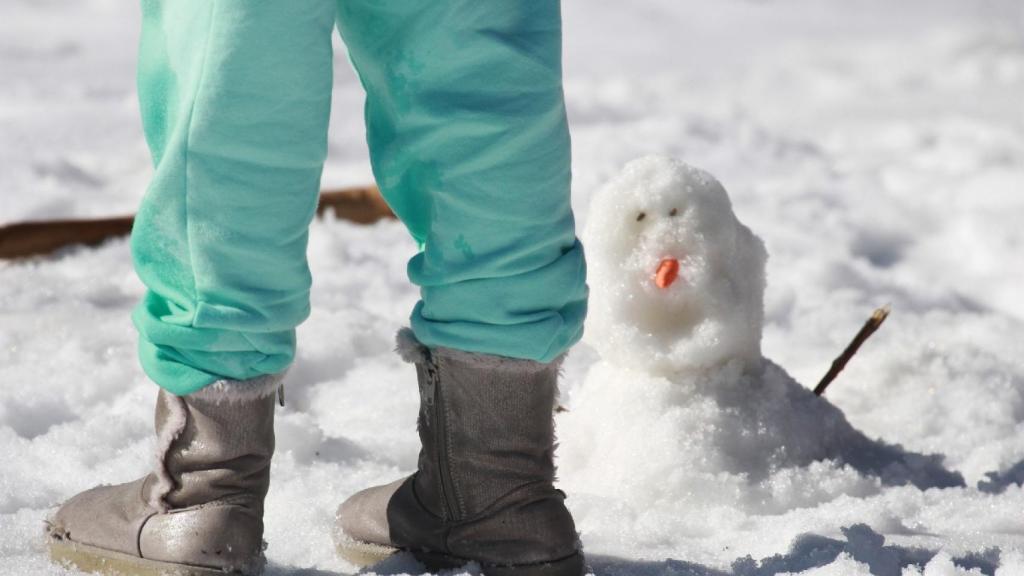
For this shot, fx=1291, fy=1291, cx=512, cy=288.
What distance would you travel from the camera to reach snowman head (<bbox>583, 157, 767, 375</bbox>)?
1656mm

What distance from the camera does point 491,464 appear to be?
1.31 metres

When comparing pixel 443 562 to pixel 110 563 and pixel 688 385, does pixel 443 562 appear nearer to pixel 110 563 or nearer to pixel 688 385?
pixel 110 563

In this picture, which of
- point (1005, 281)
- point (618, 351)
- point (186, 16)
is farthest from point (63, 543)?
point (1005, 281)

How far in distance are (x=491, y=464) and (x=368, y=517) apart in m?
0.18

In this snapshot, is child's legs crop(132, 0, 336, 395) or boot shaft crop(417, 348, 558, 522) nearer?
child's legs crop(132, 0, 336, 395)

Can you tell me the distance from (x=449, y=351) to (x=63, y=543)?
468mm

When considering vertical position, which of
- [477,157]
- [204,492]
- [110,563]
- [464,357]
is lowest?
[110,563]

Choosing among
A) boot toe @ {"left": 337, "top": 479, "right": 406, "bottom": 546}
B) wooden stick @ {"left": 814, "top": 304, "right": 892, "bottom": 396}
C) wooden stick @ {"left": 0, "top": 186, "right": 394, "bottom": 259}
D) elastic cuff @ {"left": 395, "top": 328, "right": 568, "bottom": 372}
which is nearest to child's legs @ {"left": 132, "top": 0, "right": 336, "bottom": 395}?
elastic cuff @ {"left": 395, "top": 328, "right": 568, "bottom": 372}

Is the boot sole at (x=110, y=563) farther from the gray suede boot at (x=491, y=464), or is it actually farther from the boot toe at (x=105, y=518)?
the gray suede boot at (x=491, y=464)

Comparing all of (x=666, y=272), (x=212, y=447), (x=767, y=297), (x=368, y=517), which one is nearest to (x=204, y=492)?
(x=212, y=447)

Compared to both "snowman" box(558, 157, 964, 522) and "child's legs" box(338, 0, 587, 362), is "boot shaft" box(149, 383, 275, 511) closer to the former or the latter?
"child's legs" box(338, 0, 587, 362)

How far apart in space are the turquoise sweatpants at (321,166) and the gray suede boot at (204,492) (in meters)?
0.04

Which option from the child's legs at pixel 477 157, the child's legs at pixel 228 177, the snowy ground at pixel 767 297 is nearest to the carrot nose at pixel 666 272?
the snowy ground at pixel 767 297

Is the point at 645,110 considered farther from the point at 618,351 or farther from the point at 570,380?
the point at 618,351
